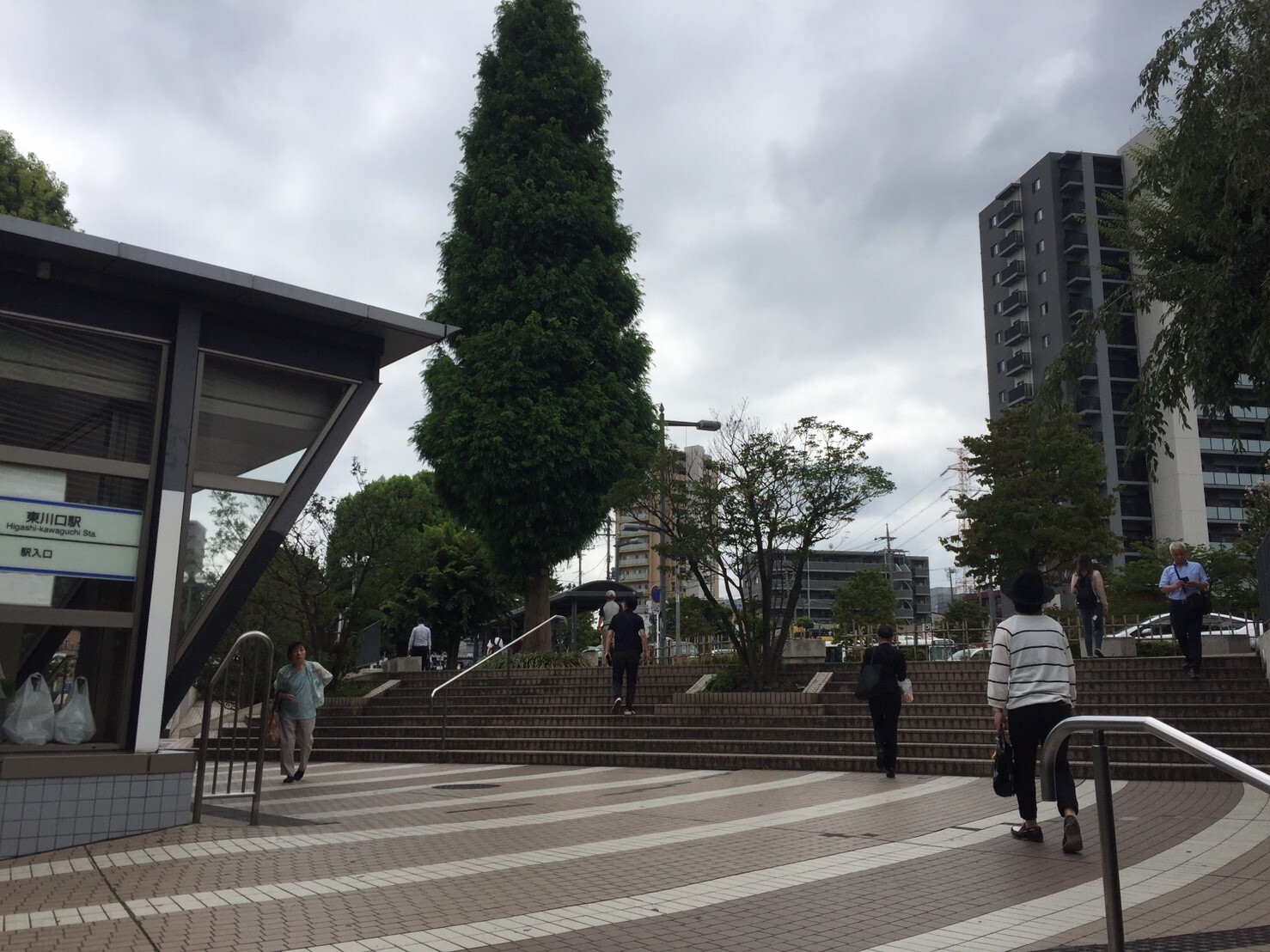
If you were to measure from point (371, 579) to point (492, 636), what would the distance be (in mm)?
26983

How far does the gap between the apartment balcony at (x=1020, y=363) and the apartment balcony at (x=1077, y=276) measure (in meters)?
5.59

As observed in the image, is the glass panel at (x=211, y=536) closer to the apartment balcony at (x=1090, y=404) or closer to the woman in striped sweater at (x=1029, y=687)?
the woman in striped sweater at (x=1029, y=687)

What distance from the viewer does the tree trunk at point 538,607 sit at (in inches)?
1090

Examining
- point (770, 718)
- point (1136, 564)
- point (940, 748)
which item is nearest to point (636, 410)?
point (770, 718)

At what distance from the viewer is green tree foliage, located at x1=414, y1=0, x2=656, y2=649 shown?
1097 inches

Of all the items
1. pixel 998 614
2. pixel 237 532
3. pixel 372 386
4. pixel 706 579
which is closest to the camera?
pixel 237 532

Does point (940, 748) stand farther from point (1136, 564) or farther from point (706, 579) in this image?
point (1136, 564)

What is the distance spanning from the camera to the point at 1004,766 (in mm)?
7152

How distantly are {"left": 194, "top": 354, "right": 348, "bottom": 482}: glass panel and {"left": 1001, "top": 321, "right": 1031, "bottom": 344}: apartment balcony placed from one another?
74035mm

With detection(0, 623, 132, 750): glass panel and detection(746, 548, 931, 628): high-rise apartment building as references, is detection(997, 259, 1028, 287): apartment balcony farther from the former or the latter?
detection(0, 623, 132, 750): glass panel

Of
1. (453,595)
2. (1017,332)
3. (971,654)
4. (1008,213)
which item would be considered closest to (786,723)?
(971,654)

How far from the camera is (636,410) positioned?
2914 cm

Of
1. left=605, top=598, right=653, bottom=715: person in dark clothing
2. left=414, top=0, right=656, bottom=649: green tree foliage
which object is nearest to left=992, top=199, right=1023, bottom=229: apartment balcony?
left=414, top=0, right=656, bottom=649: green tree foliage

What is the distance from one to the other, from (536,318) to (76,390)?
19.8 metres
